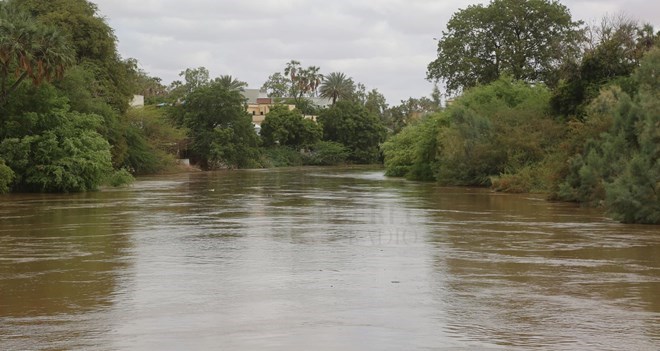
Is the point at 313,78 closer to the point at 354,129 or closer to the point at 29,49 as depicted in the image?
the point at 354,129

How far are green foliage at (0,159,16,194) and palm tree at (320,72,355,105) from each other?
97.2m

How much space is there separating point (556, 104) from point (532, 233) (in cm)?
2379

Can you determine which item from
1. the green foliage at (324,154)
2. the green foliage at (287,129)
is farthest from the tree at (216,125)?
the green foliage at (324,154)

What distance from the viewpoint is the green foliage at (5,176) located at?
129 ft

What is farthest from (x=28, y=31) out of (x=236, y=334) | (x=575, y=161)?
(x=236, y=334)

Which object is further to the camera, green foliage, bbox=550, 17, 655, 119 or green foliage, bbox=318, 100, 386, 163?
green foliage, bbox=318, 100, 386, 163

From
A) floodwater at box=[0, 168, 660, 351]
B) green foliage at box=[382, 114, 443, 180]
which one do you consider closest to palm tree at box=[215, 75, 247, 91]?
green foliage at box=[382, 114, 443, 180]

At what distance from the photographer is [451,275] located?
14133 millimetres

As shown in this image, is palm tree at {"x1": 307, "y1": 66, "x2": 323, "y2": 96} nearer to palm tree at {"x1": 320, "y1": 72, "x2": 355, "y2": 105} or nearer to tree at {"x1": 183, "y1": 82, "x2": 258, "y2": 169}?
palm tree at {"x1": 320, "y1": 72, "x2": 355, "y2": 105}

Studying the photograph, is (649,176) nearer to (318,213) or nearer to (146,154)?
(318,213)

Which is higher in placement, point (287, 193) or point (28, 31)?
point (28, 31)

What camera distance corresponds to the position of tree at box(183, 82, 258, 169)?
291 ft

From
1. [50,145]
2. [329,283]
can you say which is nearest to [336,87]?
[50,145]

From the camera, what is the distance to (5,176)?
39469mm
